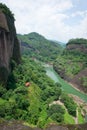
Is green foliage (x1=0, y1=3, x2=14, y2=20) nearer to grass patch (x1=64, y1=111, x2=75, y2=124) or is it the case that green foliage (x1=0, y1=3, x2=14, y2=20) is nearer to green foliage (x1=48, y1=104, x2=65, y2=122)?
green foliage (x1=48, y1=104, x2=65, y2=122)

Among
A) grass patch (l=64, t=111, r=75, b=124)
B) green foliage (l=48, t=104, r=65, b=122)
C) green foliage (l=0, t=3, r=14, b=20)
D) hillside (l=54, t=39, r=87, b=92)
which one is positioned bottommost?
grass patch (l=64, t=111, r=75, b=124)

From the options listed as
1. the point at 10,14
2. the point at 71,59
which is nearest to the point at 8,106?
the point at 10,14

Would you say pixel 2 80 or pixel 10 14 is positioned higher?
pixel 10 14

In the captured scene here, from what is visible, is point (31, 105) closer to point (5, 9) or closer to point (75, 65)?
point (5, 9)

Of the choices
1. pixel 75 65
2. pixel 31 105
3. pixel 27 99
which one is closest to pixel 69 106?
pixel 31 105

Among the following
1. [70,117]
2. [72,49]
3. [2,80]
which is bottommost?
[70,117]

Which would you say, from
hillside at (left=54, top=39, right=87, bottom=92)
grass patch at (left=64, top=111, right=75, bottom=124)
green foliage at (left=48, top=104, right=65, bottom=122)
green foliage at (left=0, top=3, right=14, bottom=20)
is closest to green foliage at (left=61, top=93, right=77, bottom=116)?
grass patch at (left=64, top=111, right=75, bottom=124)

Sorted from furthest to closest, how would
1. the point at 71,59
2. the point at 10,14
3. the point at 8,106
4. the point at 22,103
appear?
the point at 71,59
the point at 10,14
the point at 22,103
the point at 8,106

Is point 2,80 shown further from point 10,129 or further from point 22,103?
point 10,129

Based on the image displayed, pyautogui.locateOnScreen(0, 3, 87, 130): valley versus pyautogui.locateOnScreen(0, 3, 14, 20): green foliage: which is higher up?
pyautogui.locateOnScreen(0, 3, 14, 20): green foliage
